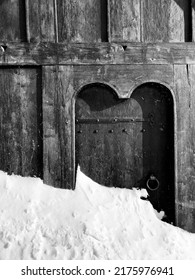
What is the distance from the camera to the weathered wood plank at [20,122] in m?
3.61

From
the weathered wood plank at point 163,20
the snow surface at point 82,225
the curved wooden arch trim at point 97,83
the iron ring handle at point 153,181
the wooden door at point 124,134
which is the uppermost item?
the weathered wood plank at point 163,20

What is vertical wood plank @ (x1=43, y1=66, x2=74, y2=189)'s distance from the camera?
359cm

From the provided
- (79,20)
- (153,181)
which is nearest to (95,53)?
(79,20)

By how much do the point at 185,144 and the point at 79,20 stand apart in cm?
203

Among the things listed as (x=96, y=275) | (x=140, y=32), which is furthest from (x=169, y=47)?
(x=96, y=275)

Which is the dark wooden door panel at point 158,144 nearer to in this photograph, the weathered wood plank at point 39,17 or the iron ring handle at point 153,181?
the iron ring handle at point 153,181

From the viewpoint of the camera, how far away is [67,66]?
141 inches

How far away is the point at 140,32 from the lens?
Result: 12.0ft

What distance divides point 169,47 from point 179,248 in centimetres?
238

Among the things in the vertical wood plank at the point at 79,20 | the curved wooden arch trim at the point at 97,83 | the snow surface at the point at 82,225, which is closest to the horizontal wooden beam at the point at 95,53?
the vertical wood plank at the point at 79,20

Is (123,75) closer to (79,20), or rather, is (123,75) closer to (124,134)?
(124,134)

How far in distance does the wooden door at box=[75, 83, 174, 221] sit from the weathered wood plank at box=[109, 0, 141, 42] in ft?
2.17

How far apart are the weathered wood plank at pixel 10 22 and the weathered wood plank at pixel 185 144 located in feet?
6.52

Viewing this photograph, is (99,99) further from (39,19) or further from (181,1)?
(181,1)
